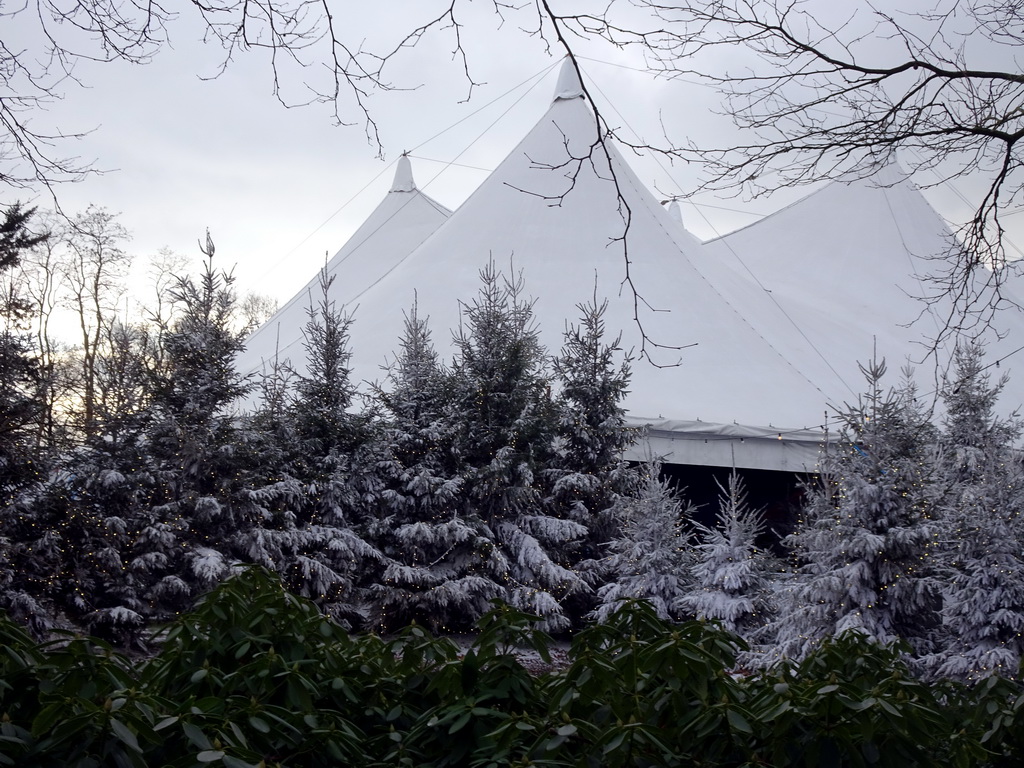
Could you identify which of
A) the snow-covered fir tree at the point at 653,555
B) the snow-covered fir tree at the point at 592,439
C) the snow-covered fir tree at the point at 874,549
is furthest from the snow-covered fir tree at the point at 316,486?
the snow-covered fir tree at the point at 874,549

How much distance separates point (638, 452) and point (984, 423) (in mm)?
5521

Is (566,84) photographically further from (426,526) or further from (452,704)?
(452,704)

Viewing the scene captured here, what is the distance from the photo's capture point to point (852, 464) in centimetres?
826

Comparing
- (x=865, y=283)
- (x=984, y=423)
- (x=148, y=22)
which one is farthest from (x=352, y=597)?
(x=865, y=283)

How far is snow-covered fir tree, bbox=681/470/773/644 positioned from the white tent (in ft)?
8.14

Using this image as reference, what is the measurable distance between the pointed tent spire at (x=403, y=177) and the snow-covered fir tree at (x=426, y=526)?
14.2 meters

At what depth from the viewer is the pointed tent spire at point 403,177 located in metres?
24.3

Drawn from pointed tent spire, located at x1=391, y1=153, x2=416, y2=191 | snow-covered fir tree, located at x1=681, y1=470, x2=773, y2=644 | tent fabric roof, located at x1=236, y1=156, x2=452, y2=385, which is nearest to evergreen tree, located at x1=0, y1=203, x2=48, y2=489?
snow-covered fir tree, located at x1=681, y1=470, x2=773, y2=644

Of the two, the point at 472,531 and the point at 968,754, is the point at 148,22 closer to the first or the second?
the point at 968,754

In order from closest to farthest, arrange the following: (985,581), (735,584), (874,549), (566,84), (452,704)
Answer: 1. (452,704)
2. (985,581)
3. (874,549)
4. (735,584)
5. (566,84)

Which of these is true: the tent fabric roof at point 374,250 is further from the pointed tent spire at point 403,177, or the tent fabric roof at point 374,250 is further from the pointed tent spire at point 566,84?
the pointed tent spire at point 566,84

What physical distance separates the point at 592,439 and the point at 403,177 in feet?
50.0

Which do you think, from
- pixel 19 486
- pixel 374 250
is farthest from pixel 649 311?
pixel 374 250

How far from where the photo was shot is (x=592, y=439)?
11039 mm
